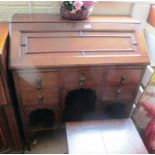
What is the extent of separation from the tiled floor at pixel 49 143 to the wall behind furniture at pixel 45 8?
43.9 inches

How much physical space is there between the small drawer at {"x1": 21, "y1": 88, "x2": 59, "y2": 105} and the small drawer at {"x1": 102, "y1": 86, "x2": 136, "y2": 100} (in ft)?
1.28

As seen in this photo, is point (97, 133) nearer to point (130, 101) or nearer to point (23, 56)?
point (130, 101)

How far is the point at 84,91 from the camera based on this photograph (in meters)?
1.38

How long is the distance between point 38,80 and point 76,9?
0.58 meters

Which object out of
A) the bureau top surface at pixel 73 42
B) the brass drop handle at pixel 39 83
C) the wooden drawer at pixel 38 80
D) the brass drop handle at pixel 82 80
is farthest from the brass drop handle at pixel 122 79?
the brass drop handle at pixel 39 83

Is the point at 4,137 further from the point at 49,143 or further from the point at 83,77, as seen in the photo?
the point at 83,77

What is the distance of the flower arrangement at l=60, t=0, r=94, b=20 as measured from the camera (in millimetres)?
1284

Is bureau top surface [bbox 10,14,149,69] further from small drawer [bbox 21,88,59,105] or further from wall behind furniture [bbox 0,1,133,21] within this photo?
small drawer [bbox 21,88,59,105]

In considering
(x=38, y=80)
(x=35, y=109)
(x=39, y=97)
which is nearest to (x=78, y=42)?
(x=38, y=80)

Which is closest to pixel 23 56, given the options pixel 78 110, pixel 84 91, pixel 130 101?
pixel 84 91

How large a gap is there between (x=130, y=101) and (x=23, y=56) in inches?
36.8

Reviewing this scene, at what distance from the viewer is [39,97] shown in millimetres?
1340

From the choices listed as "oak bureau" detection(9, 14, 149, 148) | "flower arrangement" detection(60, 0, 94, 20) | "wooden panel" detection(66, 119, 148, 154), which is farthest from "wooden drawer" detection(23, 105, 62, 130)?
"flower arrangement" detection(60, 0, 94, 20)

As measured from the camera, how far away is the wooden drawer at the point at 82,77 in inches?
49.4
